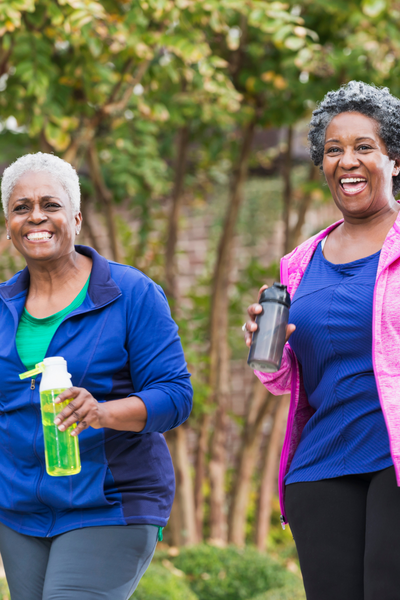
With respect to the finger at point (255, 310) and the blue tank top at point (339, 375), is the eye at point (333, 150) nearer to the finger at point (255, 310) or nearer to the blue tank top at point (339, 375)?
the blue tank top at point (339, 375)

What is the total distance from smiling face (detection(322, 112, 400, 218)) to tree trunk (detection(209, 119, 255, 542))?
409cm

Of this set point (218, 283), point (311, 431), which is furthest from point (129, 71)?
point (311, 431)

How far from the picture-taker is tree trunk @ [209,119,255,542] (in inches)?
244

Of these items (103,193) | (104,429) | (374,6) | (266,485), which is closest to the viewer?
(104,429)

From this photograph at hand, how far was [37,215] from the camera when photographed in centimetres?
211

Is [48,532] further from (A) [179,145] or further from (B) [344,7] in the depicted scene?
(A) [179,145]

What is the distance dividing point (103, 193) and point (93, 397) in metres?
3.88

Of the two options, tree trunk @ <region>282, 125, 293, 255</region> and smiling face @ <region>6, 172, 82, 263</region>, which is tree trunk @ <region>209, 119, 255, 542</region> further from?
smiling face @ <region>6, 172, 82, 263</region>

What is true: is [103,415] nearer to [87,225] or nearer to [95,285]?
[95,285]

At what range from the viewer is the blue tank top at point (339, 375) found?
1.89 meters

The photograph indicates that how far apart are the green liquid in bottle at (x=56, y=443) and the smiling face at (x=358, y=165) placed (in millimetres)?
982

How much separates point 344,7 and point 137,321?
3392 mm

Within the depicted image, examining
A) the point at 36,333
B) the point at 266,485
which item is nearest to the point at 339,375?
the point at 36,333

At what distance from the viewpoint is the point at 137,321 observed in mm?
2078
